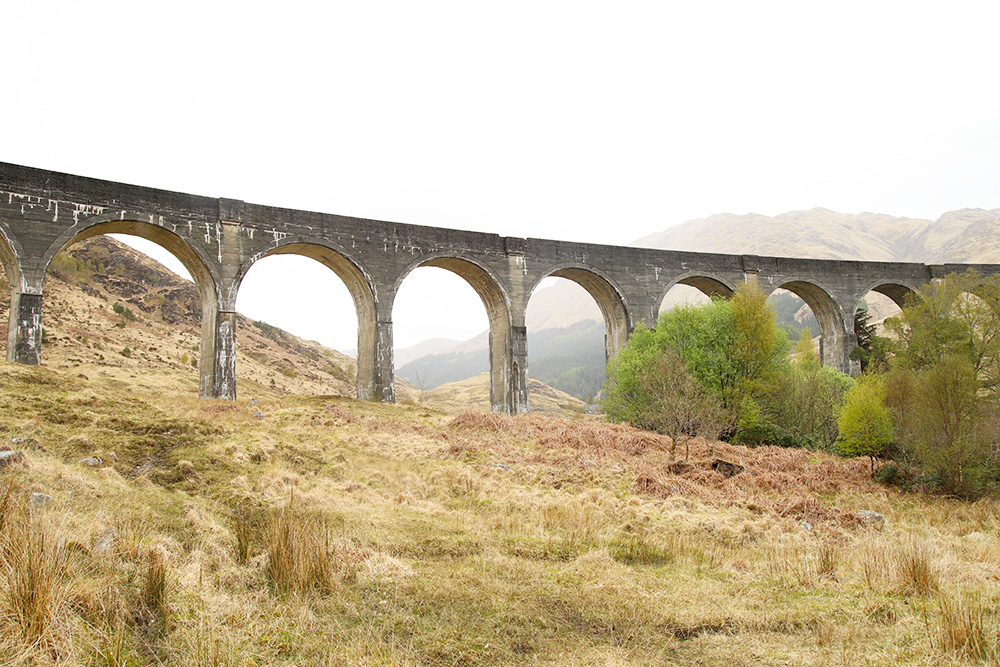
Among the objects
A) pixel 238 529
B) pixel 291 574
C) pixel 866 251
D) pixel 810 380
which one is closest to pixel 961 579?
pixel 291 574

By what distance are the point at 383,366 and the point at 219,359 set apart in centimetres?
552

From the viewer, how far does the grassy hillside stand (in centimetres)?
423

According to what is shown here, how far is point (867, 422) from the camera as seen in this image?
706 inches

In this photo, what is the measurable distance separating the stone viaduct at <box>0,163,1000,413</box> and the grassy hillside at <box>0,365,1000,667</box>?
18.0 feet

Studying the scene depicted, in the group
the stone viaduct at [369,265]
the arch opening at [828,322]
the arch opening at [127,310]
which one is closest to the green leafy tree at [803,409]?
the stone viaduct at [369,265]

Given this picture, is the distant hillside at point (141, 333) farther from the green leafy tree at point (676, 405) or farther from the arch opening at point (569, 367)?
the arch opening at point (569, 367)

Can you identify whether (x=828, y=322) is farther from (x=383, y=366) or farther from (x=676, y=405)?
(x=383, y=366)

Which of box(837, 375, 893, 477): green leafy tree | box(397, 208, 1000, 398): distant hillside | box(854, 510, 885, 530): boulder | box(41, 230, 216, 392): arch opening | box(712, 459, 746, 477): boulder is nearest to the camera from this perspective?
box(854, 510, 885, 530): boulder

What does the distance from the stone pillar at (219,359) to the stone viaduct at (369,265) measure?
0.12 ft

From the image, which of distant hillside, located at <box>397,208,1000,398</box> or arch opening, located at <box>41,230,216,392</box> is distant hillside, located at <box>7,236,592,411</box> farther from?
distant hillside, located at <box>397,208,1000,398</box>

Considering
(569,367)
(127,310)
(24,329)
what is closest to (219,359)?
→ (24,329)

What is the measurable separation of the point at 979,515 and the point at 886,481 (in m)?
3.76

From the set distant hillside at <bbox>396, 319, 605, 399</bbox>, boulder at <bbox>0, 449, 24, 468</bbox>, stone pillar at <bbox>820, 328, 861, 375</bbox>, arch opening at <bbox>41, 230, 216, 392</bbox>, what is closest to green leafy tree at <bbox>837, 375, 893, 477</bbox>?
stone pillar at <bbox>820, 328, 861, 375</bbox>

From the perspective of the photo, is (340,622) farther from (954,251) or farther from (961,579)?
(954,251)
